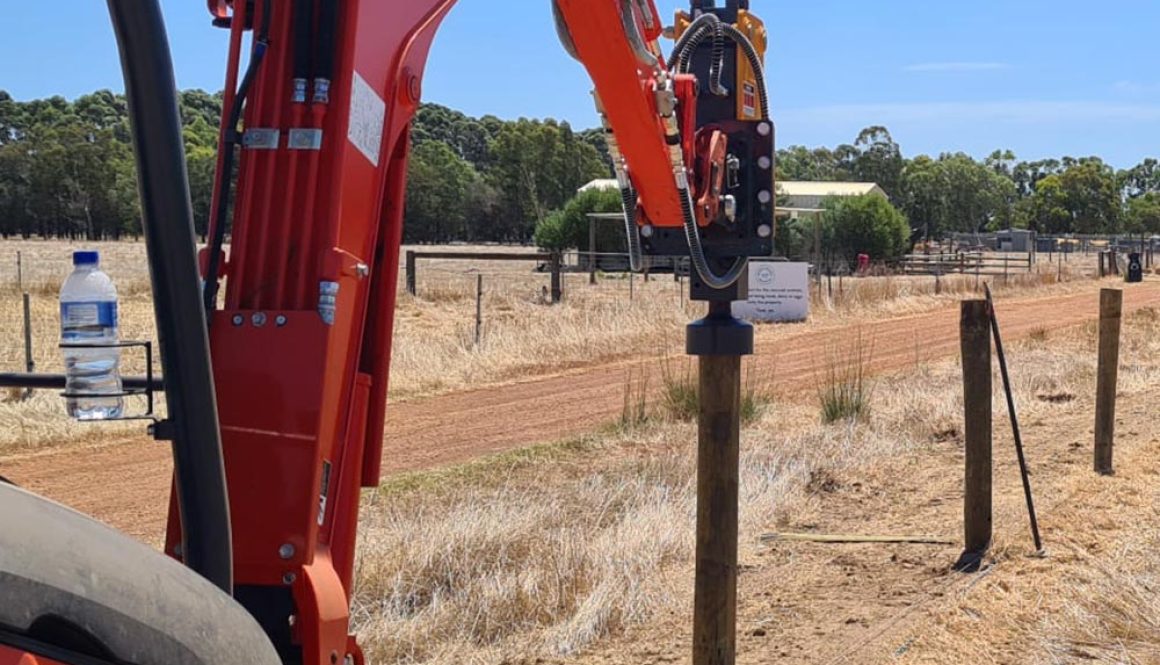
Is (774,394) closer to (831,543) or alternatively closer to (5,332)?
(831,543)

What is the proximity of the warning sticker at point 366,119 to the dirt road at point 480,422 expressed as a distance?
5810 millimetres

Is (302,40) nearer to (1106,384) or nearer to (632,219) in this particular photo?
(632,219)

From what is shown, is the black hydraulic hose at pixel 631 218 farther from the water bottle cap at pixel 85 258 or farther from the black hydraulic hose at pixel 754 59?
the water bottle cap at pixel 85 258

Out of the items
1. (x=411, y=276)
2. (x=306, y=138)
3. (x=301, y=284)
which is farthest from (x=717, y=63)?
(x=411, y=276)

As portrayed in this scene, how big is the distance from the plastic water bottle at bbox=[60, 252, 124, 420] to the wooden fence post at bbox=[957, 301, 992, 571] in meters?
5.62

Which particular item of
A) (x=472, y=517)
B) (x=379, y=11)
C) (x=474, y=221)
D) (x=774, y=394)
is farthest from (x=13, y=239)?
(x=379, y=11)

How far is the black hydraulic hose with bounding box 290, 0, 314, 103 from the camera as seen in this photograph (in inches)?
112

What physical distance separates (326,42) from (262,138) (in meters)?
0.26

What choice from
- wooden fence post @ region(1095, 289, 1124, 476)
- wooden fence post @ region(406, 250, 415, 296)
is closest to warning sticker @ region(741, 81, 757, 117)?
wooden fence post @ region(1095, 289, 1124, 476)

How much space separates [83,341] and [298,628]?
2.78 feet

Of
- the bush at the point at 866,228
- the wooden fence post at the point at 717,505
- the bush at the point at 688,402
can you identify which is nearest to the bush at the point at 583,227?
the bush at the point at 866,228

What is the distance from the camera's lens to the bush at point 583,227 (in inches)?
2039

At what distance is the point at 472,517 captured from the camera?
23.0 ft

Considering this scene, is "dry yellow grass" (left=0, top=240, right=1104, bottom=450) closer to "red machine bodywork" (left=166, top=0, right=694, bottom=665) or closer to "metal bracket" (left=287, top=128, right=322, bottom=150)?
"red machine bodywork" (left=166, top=0, right=694, bottom=665)
